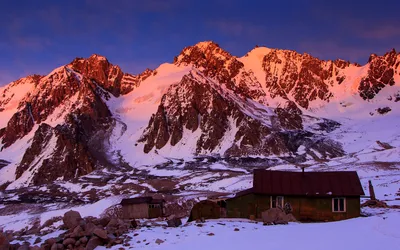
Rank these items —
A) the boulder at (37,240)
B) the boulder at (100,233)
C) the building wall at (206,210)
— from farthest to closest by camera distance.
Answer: the building wall at (206,210)
the boulder at (37,240)
the boulder at (100,233)

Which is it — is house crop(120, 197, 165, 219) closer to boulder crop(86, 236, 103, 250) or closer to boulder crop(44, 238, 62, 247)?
boulder crop(44, 238, 62, 247)

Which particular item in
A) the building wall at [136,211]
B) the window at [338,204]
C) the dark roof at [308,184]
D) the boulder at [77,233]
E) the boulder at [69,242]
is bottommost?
the building wall at [136,211]

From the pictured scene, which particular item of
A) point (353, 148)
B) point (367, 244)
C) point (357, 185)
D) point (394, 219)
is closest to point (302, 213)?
point (357, 185)

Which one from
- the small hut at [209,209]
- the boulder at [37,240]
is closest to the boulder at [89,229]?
the boulder at [37,240]

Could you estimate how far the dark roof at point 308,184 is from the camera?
1596 inches

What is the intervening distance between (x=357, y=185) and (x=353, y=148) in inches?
6497

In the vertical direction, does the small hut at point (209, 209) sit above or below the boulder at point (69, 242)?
above

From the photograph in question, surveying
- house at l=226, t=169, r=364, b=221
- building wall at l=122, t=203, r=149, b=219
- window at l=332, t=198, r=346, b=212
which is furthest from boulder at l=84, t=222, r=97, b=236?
building wall at l=122, t=203, r=149, b=219

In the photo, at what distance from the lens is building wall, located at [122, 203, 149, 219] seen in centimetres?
5277

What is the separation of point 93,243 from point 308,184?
839 inches

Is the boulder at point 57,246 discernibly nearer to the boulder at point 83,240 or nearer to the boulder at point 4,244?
the boulder at point 83,240

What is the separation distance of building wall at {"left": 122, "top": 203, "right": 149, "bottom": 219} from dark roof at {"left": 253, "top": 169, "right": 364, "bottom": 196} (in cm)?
1572

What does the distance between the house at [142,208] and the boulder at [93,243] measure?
2655 centimetres

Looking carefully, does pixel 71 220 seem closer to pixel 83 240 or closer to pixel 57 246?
pixel 83 240
